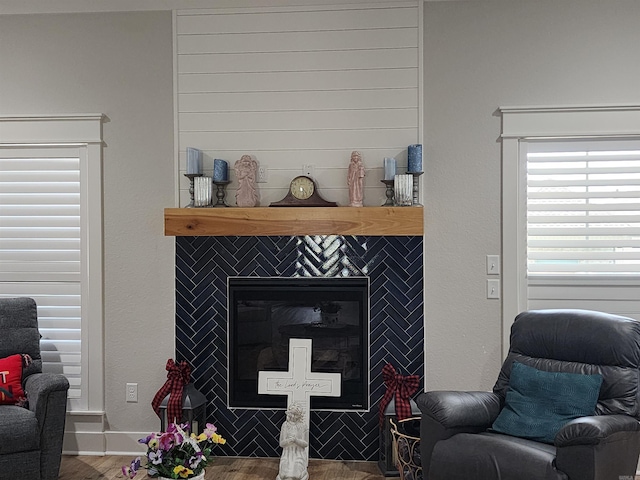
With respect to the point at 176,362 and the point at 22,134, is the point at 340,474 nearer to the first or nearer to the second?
the point at 176,362

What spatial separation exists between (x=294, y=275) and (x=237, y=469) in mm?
1180

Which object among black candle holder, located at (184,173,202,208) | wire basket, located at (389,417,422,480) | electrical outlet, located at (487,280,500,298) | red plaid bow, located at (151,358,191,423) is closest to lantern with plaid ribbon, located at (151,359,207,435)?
red plaid bow, located at (151,358,191,423)

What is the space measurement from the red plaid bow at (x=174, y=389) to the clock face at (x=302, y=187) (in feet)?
3.99

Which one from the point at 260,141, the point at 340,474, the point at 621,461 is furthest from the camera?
the point at 260,141

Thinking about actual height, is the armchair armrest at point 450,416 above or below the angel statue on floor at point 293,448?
above

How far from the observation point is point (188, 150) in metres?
3.92

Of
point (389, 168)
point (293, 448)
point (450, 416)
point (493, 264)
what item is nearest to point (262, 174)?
point (389, 168)

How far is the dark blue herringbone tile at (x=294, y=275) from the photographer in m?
3.98

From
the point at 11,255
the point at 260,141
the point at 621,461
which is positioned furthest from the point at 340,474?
the point at 11,255

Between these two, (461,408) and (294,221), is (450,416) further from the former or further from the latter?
(294,221)

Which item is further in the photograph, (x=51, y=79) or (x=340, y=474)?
(x=51, y=79)

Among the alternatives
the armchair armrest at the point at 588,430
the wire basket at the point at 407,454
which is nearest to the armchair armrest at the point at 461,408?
the wire basket at the point at 407,454

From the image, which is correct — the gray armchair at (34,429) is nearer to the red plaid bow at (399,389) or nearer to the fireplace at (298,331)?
the fireplace at (298,331)

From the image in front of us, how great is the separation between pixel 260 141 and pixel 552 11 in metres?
1.89
